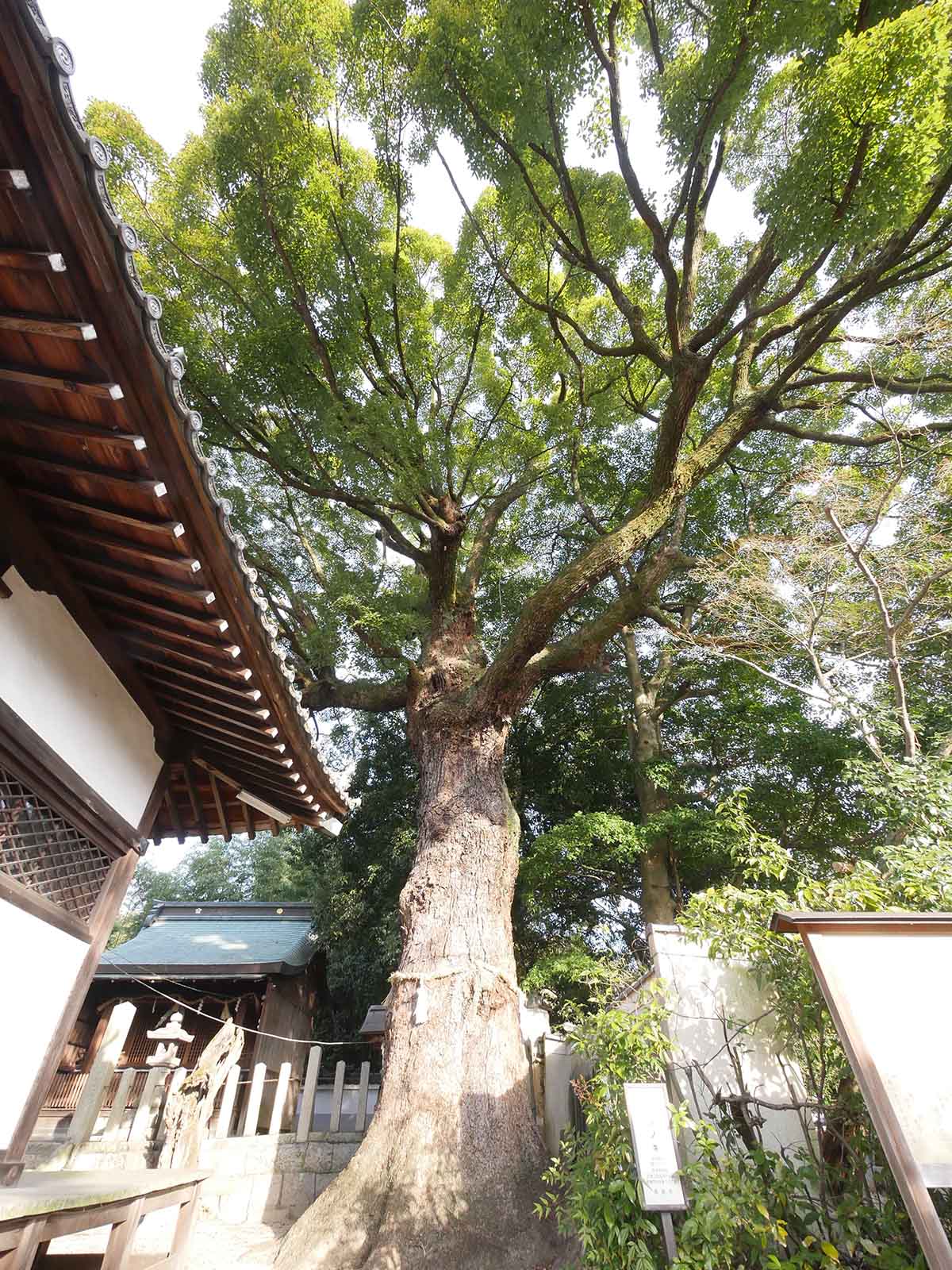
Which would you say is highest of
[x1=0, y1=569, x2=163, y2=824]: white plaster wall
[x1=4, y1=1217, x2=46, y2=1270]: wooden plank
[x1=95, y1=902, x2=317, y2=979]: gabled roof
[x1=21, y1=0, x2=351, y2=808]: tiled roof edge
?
[x1=95, y1=902, x2=317, y2=979]: gabled roof

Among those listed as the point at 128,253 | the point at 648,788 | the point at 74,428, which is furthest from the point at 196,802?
the point at 648,788

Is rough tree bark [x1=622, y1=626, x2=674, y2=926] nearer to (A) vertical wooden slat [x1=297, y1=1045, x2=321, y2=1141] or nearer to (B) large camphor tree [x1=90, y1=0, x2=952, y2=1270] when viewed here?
(B) large camphor tree [x1=90, y1=0, x2=952, y2=1270]

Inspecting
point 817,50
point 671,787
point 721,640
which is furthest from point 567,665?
point 817,50

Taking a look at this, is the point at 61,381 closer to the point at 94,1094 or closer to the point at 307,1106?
the point at 307,1106

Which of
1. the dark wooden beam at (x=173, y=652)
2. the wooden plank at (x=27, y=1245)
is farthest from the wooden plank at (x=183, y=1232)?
the dark wooden beam at (x=173, y=652)

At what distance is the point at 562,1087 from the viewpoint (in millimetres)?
5215

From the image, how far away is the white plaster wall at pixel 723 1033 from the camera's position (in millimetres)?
3432

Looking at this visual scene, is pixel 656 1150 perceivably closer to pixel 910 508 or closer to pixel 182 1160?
pixel 182 1160

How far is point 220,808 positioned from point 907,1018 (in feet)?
14.1

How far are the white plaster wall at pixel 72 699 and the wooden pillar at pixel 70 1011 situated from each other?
0.34m

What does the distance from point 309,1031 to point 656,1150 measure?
11930 millimetres

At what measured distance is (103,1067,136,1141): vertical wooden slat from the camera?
6.05 metres

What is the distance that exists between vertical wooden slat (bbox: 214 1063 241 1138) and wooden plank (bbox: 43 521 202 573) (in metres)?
6.09

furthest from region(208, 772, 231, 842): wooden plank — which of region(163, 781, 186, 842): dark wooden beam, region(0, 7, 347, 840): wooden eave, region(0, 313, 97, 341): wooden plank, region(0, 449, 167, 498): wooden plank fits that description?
region(0, 313, 97, 341): wooden plank
